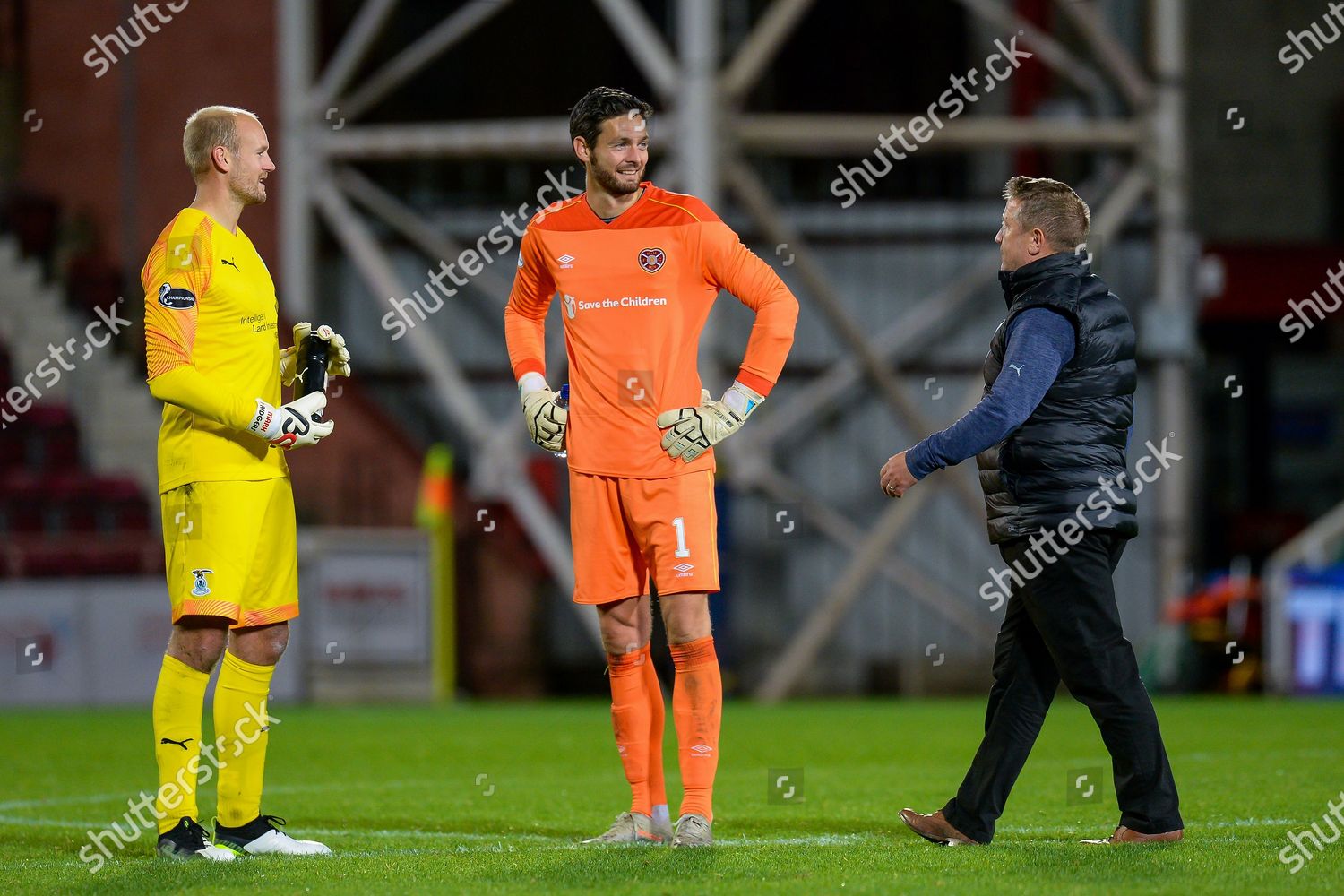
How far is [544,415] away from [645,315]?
463 mm

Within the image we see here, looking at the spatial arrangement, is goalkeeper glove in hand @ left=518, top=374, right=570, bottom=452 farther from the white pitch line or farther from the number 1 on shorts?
the white pitch line

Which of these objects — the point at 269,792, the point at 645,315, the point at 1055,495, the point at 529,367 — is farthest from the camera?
the point at 269,792

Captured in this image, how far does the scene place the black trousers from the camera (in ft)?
17.8

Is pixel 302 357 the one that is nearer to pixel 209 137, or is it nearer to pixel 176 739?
pixel 209 137

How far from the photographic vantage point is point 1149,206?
58.6 ft

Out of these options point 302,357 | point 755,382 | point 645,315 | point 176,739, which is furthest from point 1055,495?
point 176,739

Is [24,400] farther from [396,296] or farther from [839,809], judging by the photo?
[839,809]

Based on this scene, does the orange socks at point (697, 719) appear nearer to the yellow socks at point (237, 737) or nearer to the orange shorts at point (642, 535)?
the orange shorts at point (642, 535)

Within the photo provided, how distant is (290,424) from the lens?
18.3 ft

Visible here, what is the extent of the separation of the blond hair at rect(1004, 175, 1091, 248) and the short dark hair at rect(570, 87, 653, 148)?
1.25 metres

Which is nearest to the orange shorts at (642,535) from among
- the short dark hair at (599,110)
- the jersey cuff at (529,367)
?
the jersey cuff at (529,367)

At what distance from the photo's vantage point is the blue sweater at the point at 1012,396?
5.34m

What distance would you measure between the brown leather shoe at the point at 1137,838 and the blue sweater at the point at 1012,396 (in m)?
1.27

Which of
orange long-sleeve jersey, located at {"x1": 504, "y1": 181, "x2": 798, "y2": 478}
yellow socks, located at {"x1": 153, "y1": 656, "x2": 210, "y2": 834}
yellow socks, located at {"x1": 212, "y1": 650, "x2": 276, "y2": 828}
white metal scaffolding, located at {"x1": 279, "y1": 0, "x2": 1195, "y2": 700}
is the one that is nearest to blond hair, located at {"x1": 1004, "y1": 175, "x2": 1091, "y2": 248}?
orange long-sleeve jersey, located at {"x1": 504, "y1": 181, "x2": 798, "y2": 478}
